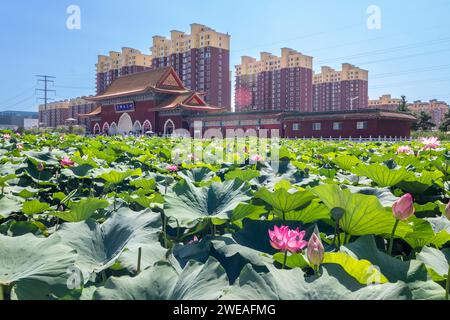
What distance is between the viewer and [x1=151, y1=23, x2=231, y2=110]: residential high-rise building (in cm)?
4959

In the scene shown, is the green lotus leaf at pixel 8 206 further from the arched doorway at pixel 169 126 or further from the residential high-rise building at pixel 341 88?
the residential high-rise building at pixel 341 88

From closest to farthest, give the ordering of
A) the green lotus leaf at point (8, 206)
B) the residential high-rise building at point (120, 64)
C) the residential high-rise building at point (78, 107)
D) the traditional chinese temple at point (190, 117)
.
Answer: the green lotus leaf at point (8, 206) < the traditional chinese temple at point (190, 117) < the residential high-rise building at point (120, 64) < the residential high-rise building at point (78, 107)

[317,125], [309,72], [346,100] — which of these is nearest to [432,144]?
[317,125]

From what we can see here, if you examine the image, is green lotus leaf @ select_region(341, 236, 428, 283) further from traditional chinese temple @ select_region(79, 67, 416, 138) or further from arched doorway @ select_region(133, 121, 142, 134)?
arched doorway @ select_region(133, 121, 142, 134)

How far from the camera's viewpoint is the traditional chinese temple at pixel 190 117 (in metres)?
23.3

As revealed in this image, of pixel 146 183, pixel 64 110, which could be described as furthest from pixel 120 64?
pixel 146 183

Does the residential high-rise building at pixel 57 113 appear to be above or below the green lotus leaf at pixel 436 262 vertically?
above

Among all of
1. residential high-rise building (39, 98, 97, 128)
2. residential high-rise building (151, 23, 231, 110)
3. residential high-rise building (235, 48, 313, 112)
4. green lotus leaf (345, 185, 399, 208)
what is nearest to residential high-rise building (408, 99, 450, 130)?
residential high-rise building (235, 48, 313, 112)

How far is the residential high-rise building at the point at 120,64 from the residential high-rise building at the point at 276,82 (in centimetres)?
1538

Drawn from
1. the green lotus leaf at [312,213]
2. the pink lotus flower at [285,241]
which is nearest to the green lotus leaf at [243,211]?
the green lotus leaf at [312,213]

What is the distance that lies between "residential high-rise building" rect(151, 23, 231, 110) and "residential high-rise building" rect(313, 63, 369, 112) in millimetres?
17339

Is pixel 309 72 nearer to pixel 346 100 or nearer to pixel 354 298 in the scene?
pixel 346 100

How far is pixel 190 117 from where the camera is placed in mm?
28609
